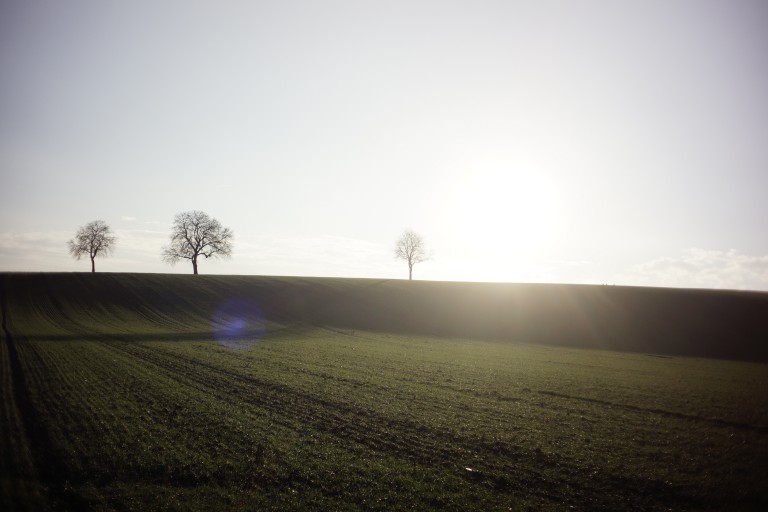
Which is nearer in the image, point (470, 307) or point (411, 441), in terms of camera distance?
point (411, 441)

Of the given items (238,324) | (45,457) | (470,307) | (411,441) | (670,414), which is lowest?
(670,414)

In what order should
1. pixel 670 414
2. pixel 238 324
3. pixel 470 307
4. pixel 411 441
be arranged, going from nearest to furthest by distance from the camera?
pixel 411 441 < pixel 670 414 < pixel 238 324 < pixel 470 307

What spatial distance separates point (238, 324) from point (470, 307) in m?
39.1

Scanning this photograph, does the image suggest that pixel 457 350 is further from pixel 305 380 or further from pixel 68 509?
pixel 68 509

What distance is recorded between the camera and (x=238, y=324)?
55.3 metres

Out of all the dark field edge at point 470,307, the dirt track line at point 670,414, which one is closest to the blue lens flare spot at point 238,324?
the dark field edge at point 470,307

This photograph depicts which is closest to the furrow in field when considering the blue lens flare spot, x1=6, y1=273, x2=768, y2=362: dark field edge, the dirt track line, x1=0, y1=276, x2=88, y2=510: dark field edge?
x1=0, y1=276, x2=88, y2=510: dark field edge

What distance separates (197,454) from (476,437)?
1133 cm

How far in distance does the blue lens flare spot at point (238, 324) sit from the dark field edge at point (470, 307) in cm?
176

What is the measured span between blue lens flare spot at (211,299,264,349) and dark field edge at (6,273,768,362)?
1.76 meters

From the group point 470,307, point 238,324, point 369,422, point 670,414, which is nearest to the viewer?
point 369,422

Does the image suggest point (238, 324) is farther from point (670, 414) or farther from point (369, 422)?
point (670, 414)

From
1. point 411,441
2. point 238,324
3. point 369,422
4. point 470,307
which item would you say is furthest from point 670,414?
point 238,324

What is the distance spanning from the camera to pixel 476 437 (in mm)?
17078
